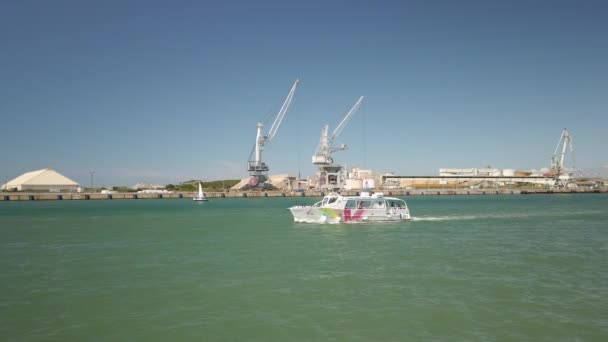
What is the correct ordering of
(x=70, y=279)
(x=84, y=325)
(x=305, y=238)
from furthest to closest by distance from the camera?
(x=305, y=238), (x=70, y=279), (x=84, y=325)

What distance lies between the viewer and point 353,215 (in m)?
42.4

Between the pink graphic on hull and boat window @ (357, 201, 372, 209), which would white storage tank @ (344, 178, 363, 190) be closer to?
boat window @ (357, 201, 372, 209)

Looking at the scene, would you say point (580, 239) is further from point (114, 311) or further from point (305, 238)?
point (114, 311)

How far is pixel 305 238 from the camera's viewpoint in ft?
106

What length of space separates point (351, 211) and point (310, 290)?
26.3 meters

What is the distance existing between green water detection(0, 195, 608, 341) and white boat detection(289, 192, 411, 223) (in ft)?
37.6

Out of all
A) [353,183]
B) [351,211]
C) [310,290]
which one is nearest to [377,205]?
[351,211]

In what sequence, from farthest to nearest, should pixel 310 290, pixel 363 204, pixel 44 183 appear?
pixel 44 183 < pixel 363 204 < pixel 310 290

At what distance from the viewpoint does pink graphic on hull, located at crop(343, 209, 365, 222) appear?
1660 inches

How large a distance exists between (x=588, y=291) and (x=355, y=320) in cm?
964

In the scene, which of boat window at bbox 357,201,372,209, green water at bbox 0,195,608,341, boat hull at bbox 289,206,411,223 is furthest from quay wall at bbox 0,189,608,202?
green water at bbox 0,195,608,341

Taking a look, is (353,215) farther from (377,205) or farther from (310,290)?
(310,290)

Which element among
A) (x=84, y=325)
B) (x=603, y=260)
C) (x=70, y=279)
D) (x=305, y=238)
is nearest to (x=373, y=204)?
(x=305, y=238)

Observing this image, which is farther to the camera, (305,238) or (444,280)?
(305,238)
